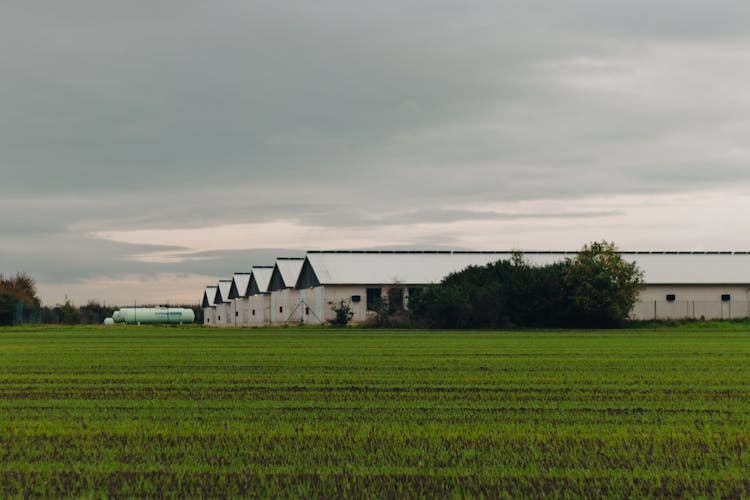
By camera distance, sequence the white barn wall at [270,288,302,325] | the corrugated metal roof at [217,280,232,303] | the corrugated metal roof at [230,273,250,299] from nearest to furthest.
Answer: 1. the white barn wall at [270,288,302,325]
2. the corrugated metal roof at [230,273,250,299]
3. the corrugated metal roof at [217,280,232,303]

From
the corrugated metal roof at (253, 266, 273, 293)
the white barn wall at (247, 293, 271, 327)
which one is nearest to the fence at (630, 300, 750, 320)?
the white barn wall at (247, 293, 271, 327)

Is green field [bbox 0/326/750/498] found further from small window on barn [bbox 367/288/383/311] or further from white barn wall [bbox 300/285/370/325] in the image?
small window on barn [bbox 367/288/383/311]

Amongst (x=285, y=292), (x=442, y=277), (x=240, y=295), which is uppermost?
(x=442, y=277)

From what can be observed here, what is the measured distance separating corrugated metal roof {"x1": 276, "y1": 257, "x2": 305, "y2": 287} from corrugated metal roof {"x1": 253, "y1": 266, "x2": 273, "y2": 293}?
7150 millimetres

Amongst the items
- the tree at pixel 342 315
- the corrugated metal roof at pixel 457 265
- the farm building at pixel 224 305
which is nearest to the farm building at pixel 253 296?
the farm building at pixel 224 305

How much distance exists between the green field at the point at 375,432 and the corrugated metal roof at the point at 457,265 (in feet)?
156

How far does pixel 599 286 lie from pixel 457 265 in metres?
16.7

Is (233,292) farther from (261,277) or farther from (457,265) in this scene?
(457,265)

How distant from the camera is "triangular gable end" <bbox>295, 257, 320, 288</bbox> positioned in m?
66.9

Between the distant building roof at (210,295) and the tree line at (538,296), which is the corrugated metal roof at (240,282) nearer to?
the distant building roof at (210,295)

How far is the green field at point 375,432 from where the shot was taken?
7.27m

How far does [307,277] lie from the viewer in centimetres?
6988

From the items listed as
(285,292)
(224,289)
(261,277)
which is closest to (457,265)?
(285,292)

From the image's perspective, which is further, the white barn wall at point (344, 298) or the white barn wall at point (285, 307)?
the white barn wall at point (285, 307)
